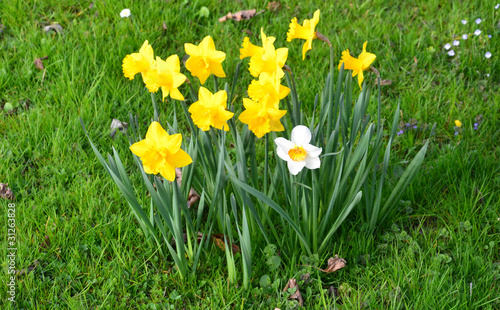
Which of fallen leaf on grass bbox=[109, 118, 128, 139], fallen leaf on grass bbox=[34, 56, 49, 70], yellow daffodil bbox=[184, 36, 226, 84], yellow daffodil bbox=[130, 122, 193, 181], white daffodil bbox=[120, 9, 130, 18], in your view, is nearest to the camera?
yellow daffodil bbox=[130, 122, 193, 181]

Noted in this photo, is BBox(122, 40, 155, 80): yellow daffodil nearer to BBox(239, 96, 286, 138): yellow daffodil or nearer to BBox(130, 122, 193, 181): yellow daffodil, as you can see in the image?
BBox(130, 122, 193, 181): yellow daffodil

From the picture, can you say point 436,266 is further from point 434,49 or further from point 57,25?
point 57,25

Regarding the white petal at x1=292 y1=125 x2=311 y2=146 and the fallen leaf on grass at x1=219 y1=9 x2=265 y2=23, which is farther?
the fallen leaf on grass at x1=219 y1=9 x2=265 y2=23

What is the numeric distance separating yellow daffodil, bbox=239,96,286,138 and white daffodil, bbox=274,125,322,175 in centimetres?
9

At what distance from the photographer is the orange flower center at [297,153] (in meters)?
1.69

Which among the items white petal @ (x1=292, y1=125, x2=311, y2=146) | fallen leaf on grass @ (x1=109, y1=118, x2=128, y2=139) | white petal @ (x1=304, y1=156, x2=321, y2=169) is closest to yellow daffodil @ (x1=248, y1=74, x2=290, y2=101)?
white petal @ (x1=292, y1=125, x2=311, y2=146)

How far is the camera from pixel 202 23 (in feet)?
12.2

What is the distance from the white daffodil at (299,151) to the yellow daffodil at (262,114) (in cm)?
9

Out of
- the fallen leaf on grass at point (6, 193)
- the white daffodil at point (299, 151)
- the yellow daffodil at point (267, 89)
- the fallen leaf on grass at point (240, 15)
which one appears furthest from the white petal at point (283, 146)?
the fallen leaf on grass at point (240, 15)

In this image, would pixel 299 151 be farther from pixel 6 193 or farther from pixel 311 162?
pixel 6 193

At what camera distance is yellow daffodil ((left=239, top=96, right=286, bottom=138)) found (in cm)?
158

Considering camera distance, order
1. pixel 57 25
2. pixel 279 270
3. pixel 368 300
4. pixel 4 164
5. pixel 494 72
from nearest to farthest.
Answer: pixel 368 300 < pixel 279 270 < pixel 4 164 < pixel 494 72 < pixel 57 25

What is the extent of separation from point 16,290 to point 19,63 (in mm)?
1842

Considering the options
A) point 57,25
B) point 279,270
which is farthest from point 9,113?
point 279,270
